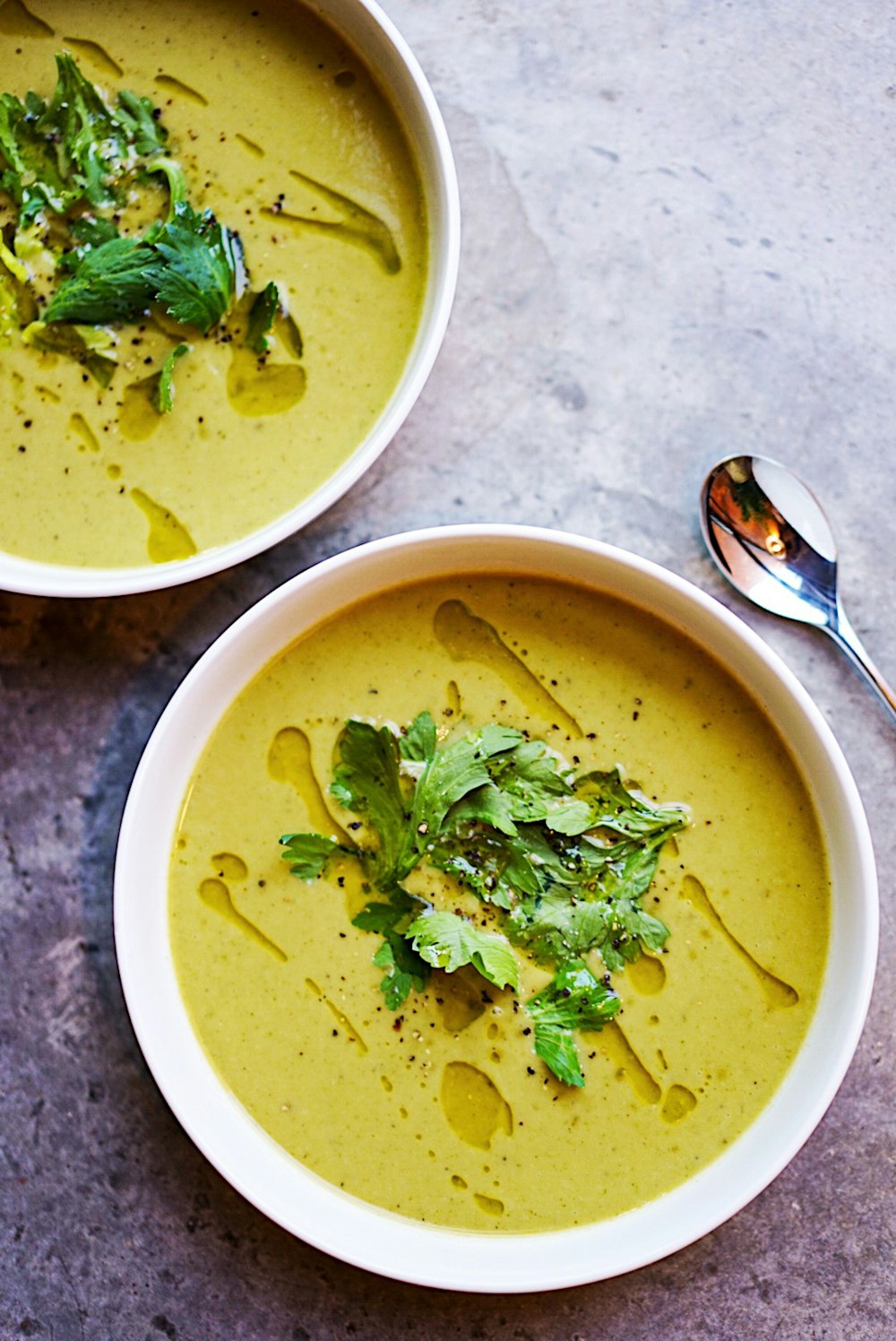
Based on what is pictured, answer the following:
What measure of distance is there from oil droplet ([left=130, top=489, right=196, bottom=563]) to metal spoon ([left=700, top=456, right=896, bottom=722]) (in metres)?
0.88

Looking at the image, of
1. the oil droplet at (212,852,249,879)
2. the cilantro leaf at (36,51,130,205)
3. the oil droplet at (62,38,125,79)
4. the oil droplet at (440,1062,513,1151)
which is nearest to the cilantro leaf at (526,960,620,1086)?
the oil droplet at (440,1062,513,1151)

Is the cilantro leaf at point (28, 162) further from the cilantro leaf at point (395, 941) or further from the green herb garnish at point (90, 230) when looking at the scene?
the cilantro leaf at point (395, 941)

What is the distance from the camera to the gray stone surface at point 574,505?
1878 mm

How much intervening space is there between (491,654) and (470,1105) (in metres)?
0.72

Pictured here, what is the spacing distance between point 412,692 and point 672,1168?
873 millimetres

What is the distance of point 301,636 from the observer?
5.88ft

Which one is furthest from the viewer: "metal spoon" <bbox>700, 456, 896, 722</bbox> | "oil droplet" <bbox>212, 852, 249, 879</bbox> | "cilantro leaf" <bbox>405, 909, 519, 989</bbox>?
"metal spoon" <bbox>700, 456, 896, 722</bbox>

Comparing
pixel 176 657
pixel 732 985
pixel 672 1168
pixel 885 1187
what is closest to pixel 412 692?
pixel 176 657

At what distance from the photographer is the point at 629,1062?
176 centimetres

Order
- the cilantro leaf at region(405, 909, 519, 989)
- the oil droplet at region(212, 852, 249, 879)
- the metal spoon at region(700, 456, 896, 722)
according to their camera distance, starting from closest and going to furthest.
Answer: the cilantro leaf at region(405, 909, 519, 989) < the oil droplet at region(212, 852, 249, 879) < the metal spoon at region(700, 456, 896, 722)

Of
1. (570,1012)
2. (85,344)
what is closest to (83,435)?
(85,344)

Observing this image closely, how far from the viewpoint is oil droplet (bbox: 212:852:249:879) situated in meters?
1.79

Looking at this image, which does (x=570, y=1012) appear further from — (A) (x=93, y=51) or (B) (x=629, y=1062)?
(A) (x=93, y=51)

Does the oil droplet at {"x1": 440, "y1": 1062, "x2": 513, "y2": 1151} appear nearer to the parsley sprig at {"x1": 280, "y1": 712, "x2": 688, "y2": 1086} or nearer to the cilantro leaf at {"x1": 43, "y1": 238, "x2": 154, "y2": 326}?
the parsley sprig at {"x1": 280, "y1": 712, "x2": 688, "y2": 1086}
